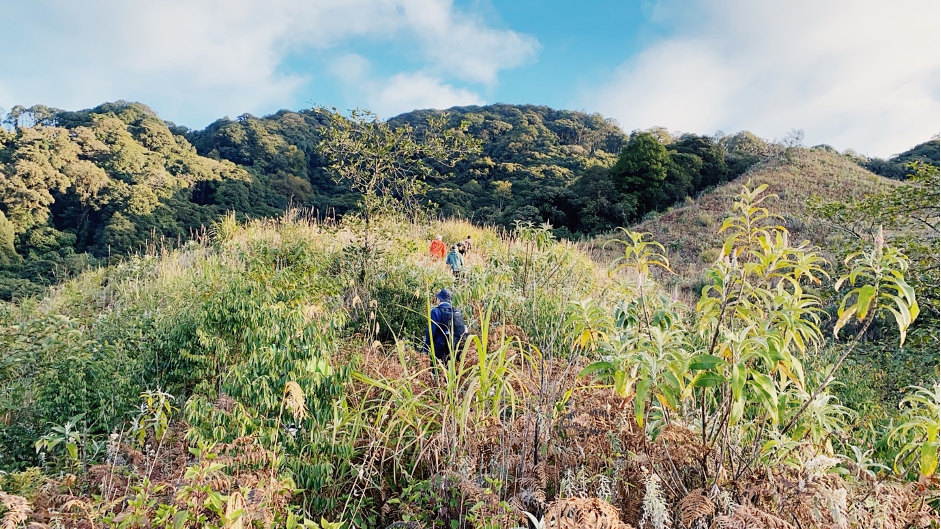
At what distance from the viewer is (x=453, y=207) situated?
23.4 m

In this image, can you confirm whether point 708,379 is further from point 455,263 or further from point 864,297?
point 455,263

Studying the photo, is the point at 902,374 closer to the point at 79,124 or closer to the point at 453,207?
the point at 453,207

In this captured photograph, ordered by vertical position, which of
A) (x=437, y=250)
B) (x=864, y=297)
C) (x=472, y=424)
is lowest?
(x=472, y=424)

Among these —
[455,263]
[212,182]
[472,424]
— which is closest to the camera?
[472,424]

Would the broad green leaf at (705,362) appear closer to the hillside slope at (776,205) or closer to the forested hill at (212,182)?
the hillside slope at (776,205)

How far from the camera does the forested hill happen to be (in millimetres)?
19500

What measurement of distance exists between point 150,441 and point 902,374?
6.53 meters

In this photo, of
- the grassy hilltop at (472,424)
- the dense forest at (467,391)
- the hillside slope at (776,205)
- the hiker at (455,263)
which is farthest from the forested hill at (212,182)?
the grassy hilltop at (472,424)

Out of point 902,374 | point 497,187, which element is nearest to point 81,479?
point 902,374

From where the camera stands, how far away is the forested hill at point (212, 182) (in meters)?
Answer: 19.5

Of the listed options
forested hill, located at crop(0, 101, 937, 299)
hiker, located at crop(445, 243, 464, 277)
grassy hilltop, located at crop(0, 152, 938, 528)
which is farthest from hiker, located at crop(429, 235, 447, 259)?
forested hill, located at crop(0, 101, 937, 299)

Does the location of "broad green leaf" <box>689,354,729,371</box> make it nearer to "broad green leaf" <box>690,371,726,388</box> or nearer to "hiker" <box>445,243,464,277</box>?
"broad green leaf" <box>690,371,726,388</box>

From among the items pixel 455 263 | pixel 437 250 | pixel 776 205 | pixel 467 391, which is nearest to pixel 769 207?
pixel 776 205

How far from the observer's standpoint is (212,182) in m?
25.3
